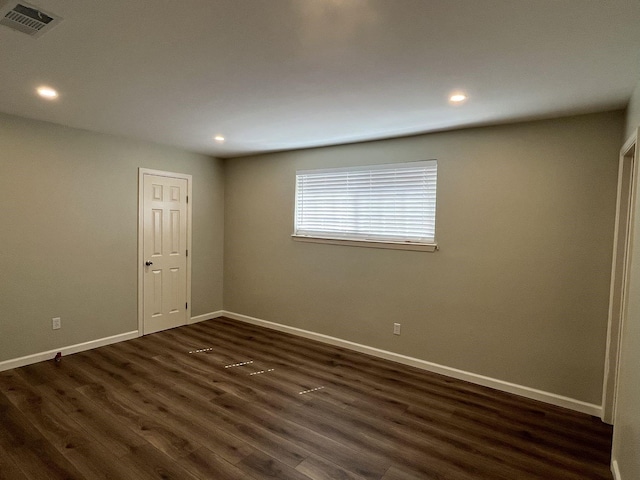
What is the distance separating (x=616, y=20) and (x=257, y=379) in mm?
3536

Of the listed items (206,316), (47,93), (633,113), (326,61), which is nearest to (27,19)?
(47,93)

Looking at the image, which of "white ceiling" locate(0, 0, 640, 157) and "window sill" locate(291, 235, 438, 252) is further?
"window sill" locate(291, 235, 438, 252)

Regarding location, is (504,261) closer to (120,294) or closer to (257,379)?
(257,379)

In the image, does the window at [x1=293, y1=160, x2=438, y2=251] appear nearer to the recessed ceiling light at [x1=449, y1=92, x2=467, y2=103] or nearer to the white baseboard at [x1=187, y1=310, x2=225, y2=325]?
the recessed ceiling light at [x1=449, y1=92, x2=467, y2=103]

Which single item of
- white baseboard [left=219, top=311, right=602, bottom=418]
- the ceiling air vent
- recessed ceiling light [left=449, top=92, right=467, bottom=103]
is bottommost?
white baseboard [left=219, top=311, right=602, bottom=418]

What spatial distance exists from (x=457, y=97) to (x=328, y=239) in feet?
7.46

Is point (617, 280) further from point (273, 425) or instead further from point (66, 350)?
point (66, 350)

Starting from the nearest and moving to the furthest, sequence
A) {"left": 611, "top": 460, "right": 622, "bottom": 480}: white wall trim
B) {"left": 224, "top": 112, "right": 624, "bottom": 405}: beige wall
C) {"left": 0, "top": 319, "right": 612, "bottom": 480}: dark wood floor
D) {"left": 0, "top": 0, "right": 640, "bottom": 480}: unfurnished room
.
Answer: {"left": 0, "top": 0, "right": 640, "bottom": 480}: unfurnished room
{"left": 611, "top": 460, "right": 622, "bottom": 480}: white wall trim
{"left": 0, "top": 319, "right": 612, "bottom": 480}: dark wood floor
{"left": 224, "top": 112, "right": 624, "bottom": 405}: beige wall

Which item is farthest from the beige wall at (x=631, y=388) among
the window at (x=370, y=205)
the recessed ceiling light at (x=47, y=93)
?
the recessed ceiling light at (x=47, y=93)

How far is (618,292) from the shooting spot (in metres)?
2.65

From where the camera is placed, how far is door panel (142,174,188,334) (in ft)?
14.8

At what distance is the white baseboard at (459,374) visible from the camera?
2.92m

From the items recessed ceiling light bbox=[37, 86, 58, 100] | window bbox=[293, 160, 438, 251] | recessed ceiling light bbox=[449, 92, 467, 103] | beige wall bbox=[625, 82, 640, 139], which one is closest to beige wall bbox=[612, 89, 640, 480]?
beige wall bbox=[625, 82, 640, 139]

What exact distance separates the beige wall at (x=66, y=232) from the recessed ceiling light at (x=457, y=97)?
3.67 meters
